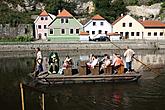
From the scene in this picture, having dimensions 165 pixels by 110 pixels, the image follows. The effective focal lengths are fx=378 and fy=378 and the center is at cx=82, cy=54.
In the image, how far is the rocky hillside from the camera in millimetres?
89438

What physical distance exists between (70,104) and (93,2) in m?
79.3

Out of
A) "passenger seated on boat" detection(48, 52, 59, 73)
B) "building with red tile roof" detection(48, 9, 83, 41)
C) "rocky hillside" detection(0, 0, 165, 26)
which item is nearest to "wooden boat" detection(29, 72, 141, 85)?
"passenger seated on boat" detection(48, 52, 59, 73)

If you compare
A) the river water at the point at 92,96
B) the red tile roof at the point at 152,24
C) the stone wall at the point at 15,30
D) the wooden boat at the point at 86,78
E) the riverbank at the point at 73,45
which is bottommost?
the river water at the point at 92,96

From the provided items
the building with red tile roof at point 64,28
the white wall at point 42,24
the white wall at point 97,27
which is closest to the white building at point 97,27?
the white wall at point 97,27

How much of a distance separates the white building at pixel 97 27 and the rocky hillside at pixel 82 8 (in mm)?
8165

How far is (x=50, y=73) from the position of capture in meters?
28.0

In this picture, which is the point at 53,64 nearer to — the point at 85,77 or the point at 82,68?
the point at 82,68

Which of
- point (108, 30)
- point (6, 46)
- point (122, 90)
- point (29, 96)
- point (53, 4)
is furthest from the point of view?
point (53, 4)

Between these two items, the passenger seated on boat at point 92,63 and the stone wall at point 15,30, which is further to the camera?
the stone wall at point 15,30

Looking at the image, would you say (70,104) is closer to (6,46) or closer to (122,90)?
(122,90)

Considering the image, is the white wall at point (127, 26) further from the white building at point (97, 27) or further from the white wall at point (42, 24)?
the white wall at point (42, 24)

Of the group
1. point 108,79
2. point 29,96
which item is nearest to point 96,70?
point 108,79

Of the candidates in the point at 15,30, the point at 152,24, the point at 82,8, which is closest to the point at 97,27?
the point at 152,24

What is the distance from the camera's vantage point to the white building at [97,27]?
260 ft
